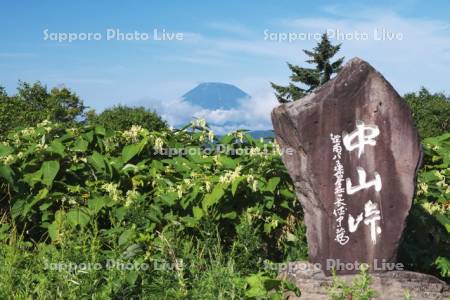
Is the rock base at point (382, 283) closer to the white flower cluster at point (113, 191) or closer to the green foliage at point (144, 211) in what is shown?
the green foliage at point (144, 211)

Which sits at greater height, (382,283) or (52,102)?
(52,102)

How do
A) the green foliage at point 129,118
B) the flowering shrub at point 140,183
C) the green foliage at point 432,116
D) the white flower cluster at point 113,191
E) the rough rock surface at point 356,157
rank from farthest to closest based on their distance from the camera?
the green foliage at point 432,116
the green foliage at point 129,118
the white flower cluster at point 113,191
the flowering shrub at point 140,183
the rough rock surface at point 356,157

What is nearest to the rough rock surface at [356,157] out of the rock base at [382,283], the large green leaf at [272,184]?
the rock base at [382,283]

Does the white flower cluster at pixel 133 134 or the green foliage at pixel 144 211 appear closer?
the green foliage at pixel 144 211

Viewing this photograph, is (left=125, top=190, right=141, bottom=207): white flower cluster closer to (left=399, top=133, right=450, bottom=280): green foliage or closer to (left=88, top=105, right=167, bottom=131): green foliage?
(left=399, top=133, right=450, bottom=280): green foliage

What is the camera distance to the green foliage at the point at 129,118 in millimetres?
41875

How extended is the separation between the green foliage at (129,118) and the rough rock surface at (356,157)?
117ft

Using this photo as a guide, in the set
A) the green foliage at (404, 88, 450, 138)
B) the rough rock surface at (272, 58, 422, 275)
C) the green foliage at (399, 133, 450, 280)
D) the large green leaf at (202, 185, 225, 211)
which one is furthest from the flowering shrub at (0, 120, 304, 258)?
the green foliage at (404, 88, 450, 138)

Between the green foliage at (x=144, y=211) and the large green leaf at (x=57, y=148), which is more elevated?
the large green leaf at (x=57, y=148)

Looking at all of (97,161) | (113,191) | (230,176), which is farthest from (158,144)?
(230,176)

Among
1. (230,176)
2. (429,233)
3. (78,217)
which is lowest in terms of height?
(429,233)

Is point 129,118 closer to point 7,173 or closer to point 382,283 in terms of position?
point 7,173

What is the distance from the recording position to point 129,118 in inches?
1679

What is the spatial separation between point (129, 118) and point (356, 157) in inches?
1494
